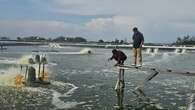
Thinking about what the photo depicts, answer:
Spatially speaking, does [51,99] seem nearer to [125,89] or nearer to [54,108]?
[54,108]

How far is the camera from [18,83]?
40.2m

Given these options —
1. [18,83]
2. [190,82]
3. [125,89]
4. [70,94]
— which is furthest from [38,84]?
[190,82]

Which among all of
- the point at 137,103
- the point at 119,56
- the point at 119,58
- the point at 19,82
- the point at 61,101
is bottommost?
the point at 137,103

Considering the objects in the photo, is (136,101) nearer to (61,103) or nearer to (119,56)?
(119,56)

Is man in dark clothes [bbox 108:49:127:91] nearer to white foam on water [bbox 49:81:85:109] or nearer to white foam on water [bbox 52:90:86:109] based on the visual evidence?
white foam on water [bbox 49:81:85:109]

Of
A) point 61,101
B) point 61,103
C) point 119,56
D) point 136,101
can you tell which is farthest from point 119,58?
point 61,103

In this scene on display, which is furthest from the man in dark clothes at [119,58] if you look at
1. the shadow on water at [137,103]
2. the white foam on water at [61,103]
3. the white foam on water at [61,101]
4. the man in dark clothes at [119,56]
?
the white foam on water at [61,103]

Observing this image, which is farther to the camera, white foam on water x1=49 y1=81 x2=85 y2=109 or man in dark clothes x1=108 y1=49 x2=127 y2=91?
man in dark clothes x1=108 y1=49 x2=127 y2=91

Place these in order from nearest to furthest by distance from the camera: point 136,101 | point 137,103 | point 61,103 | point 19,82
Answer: point 61,103, point 137,103, point 136,101, point 19,82

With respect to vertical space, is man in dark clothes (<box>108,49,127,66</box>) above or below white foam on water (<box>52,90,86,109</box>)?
above

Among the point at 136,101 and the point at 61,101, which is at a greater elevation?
the point at 61,101

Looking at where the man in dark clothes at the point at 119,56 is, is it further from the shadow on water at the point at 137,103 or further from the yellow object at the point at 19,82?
the yellow object at the point at 19,82

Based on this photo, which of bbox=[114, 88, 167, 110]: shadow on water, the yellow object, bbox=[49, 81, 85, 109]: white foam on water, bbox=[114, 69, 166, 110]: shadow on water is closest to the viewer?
bbox=[49, 81, 85, 109]: white foam on water

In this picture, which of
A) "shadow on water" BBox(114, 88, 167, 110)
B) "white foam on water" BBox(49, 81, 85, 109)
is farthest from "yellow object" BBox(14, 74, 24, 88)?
"shadow on water" BBox(114, 88, 167, 110)
